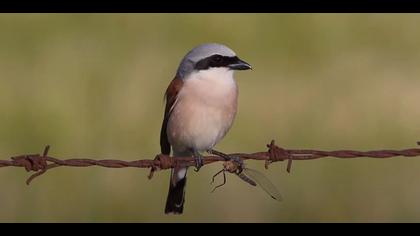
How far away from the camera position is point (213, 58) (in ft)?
19.5

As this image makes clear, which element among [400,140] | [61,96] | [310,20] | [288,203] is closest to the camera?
[288,203]

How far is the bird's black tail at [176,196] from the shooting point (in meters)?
6.24

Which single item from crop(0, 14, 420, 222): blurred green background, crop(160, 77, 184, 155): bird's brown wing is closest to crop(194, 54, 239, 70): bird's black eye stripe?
crop(160, 77, 184, 155): bird's brown wing

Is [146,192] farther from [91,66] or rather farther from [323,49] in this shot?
[323,49]

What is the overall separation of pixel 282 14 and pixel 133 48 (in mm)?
1849

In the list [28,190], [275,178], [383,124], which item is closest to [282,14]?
[383,124]

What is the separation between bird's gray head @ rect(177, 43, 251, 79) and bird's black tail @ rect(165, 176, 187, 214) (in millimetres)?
800

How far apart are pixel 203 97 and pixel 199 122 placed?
156 millimetres

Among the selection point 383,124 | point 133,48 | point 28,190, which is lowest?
point 28,190

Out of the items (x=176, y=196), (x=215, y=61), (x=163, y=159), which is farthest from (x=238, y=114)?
(x=163, y=159)

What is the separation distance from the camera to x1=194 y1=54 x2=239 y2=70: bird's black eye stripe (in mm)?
5914

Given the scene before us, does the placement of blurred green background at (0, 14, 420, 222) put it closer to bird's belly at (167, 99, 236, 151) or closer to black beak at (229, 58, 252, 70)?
bird's belly at (167, 99, 236, 151)

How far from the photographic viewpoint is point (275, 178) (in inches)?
299

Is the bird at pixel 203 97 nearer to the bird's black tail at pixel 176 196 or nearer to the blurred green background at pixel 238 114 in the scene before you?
the bird's black tail at pixel 176 196
